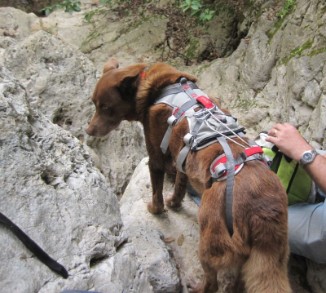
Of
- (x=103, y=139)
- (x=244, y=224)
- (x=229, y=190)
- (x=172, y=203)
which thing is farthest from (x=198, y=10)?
(x=244, y=224)

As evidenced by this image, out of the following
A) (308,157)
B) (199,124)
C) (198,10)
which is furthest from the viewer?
(198,10)

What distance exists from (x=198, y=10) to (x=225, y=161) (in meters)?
4.15

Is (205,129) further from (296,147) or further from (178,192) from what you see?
(178,192)

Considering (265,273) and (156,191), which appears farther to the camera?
(156,191)

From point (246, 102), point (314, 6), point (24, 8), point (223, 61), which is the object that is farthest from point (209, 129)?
point (24, 8)

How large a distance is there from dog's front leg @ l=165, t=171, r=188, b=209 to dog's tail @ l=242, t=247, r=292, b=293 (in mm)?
1178

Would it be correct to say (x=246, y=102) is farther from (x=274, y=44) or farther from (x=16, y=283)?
(x=16, y=283)

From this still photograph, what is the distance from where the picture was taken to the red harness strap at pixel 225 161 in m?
2.37

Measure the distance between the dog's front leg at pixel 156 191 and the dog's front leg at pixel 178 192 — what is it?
11 centimetres

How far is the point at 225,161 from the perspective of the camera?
7.91ft

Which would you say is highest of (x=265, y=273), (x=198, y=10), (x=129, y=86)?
(x=198, y=10)

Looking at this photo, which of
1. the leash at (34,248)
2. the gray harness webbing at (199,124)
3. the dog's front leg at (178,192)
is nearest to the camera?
the leash at (34,248)

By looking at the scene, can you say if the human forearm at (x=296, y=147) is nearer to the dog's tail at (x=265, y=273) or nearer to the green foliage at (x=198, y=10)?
the dog's tail at (x=265, y=273)

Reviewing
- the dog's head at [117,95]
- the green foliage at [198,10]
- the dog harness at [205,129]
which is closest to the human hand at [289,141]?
the dog harness at [205,129]
